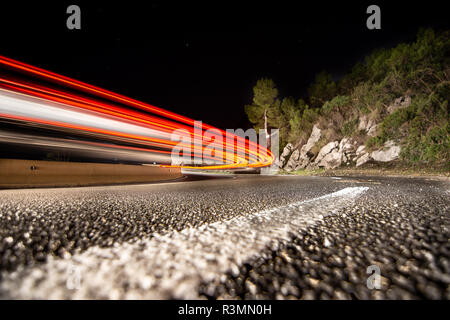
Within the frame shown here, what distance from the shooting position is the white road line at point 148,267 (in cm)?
57

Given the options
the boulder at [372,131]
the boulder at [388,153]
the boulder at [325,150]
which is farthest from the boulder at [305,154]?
the boulder at [388,153]

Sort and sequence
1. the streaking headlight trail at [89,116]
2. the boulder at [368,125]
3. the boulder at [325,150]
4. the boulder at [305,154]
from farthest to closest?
1. the boulder at [305,154]
2. the boulder at [325,150]
3. the boulder at [368,125]
4. the streaking headlight trail at [89,116]

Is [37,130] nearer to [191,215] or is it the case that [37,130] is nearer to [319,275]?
[191,215]

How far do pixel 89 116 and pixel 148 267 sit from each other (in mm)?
8177

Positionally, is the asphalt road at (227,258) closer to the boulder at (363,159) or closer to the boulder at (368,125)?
the boulder at (363,159)

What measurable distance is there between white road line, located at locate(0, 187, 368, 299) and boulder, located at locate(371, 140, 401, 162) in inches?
583

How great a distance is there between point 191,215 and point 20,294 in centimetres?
124

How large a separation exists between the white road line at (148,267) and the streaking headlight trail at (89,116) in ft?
24.1

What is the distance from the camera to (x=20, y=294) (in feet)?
1.83

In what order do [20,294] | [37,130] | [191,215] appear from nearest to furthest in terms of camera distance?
[20,294], [191,215], [37,130]

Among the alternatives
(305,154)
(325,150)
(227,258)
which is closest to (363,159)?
(325,150)

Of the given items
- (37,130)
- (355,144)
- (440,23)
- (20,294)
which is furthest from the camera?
(355,144)

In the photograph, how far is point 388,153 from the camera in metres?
12.4

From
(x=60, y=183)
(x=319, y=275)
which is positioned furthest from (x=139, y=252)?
(x=60, y=183)
